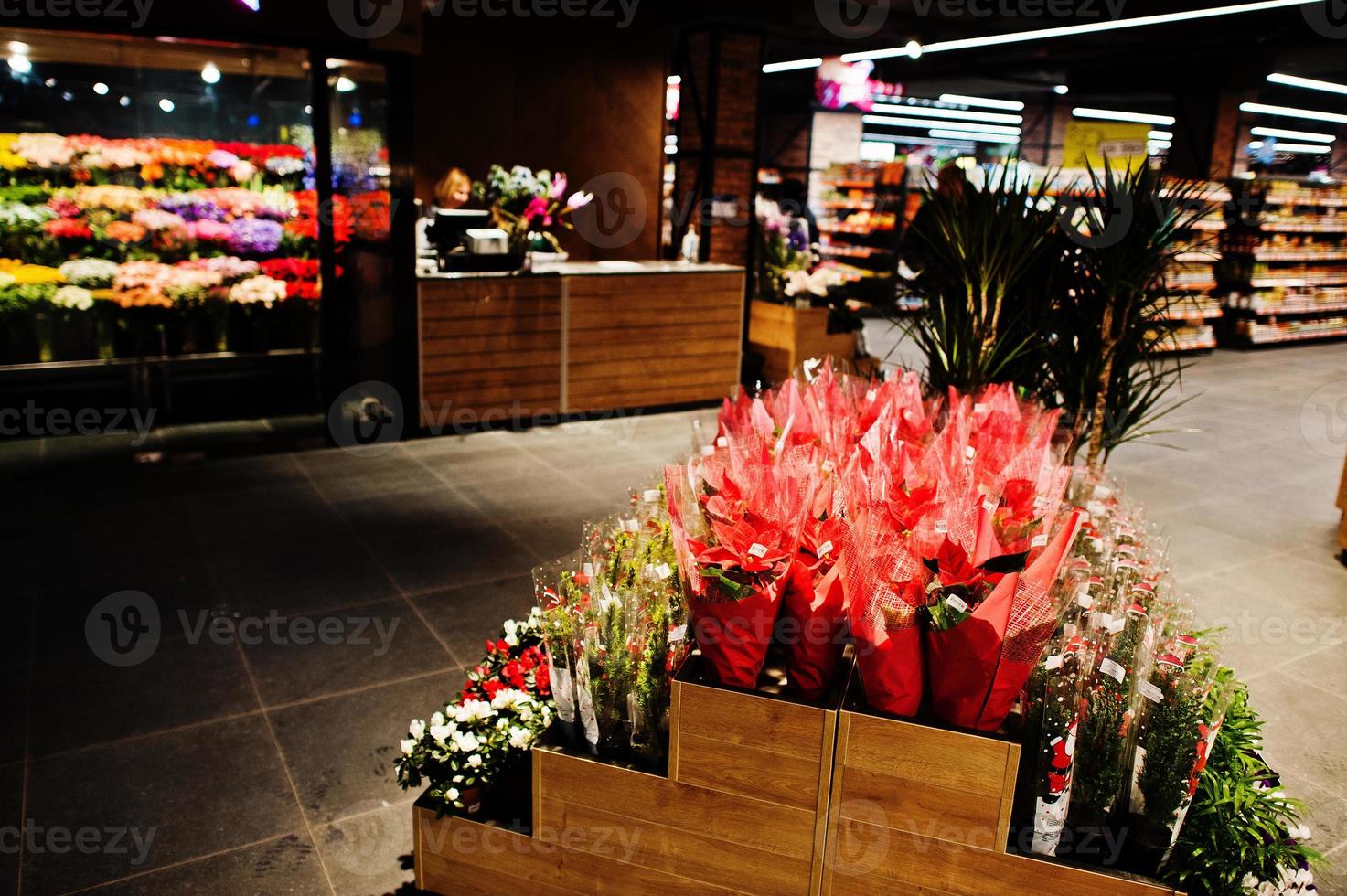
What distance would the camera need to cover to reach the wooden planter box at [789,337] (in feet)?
25.4

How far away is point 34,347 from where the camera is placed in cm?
583

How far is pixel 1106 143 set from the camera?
32.2 feet

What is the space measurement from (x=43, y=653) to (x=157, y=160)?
3.91m

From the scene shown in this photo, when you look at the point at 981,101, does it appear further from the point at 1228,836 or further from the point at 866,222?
the point at 1228,836

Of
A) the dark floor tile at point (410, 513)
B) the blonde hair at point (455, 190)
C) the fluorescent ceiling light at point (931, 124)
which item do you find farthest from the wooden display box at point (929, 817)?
the fluorescent ceiling light at point (931, 124)

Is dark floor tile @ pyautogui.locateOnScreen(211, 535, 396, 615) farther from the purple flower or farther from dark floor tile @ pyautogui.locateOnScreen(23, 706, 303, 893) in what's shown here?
the purple flower

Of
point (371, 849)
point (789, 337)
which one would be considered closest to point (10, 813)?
point (371, 849)

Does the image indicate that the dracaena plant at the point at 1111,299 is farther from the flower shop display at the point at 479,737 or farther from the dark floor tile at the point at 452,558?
the dark floor tile at the point at 452,558

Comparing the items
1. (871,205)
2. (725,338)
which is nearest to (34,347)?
(725,338)

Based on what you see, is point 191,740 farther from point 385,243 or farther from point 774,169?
point 774,169

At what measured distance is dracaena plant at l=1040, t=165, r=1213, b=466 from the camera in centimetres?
Result: 343

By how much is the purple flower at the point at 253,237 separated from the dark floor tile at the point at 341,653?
11.7ft

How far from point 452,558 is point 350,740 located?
1483 mm

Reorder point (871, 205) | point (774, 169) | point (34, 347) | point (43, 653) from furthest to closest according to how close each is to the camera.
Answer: point (774, 169) < point (871, 205) < point (34, 347) < point (43, 653)
